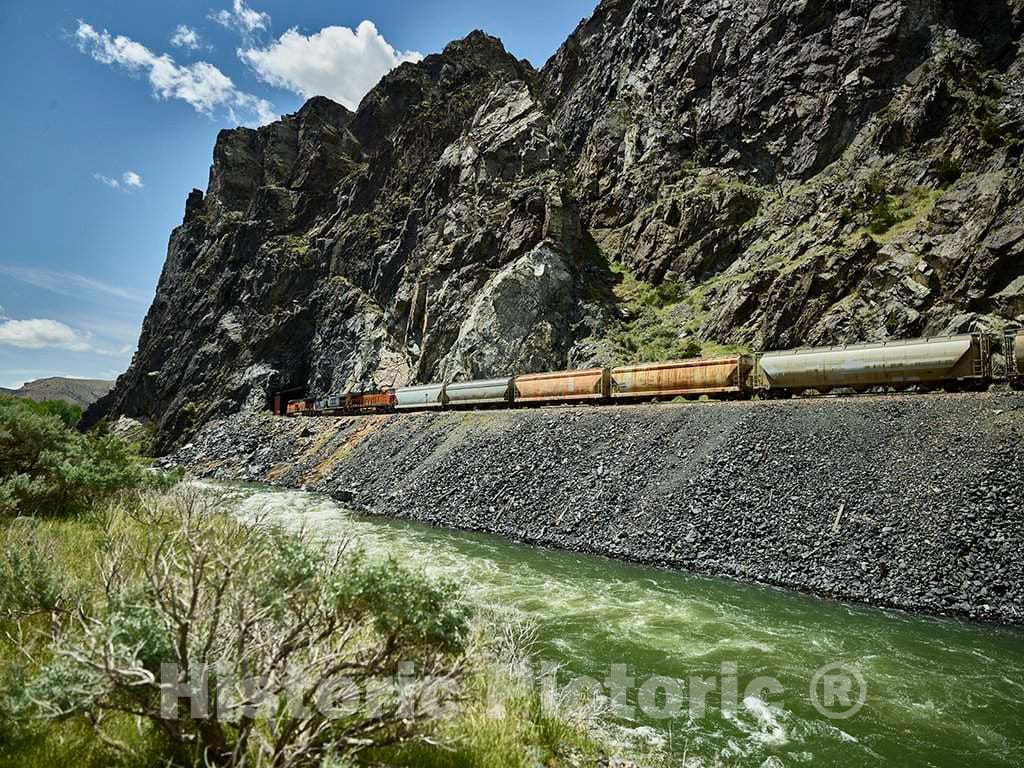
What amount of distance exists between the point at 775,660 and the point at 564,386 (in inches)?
852

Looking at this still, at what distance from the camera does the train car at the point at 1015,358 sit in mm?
18266

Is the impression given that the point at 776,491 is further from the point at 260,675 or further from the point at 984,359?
the point at 260,675

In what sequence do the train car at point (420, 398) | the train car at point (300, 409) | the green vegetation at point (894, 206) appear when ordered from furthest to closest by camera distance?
the train car at point (300, 409) < the train car at point (420, 398) < the green vegetation at point (894, 206)

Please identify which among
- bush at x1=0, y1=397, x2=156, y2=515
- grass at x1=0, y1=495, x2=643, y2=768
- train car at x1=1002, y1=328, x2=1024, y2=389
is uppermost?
train car at x1=1002, y1=328, x2=1024, y2=389

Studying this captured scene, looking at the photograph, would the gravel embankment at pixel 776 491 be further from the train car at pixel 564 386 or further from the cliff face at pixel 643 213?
the cliff face at pixel 643 213

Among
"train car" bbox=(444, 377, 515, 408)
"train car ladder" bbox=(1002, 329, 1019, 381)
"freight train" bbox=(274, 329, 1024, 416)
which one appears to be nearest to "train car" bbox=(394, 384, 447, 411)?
"train car" bbox=(444, 377, 515, 408)

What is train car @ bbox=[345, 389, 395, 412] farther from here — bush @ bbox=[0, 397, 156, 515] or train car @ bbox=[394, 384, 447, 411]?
bush @ bbox=[0, 397, 156, 515]

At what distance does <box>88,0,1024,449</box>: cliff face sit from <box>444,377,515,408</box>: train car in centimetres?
1044

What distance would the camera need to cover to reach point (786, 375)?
23172 mm

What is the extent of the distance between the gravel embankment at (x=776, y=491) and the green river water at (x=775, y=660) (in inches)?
45.0

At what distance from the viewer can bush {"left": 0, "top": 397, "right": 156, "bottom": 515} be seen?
12.1 m

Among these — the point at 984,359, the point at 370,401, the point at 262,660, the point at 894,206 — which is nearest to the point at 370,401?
the point at 370,401

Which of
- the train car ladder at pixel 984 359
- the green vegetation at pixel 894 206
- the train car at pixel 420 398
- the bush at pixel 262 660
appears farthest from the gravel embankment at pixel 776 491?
the green vegetation at pixel 894 206

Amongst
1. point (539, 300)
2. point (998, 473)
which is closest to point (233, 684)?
point (998, 473)
